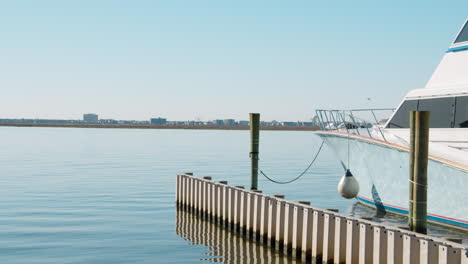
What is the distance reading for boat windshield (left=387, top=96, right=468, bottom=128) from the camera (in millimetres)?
16714

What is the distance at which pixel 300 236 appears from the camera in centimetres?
1369

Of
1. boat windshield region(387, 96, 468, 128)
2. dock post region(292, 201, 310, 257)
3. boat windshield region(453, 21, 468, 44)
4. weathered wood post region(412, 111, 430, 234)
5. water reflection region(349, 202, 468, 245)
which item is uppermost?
boat windshield region(453, 21, 468, 44)

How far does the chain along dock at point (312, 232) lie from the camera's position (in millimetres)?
9969

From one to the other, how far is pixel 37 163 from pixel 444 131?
3838 cm

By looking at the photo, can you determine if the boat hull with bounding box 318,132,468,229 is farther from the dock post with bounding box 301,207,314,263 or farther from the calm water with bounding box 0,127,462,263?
the dock post with bounding box 301,207,314,263

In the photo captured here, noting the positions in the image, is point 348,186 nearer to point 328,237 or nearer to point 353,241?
point 328,237

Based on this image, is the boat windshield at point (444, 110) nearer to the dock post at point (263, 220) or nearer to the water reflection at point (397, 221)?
the water reflection at point (397, 221)

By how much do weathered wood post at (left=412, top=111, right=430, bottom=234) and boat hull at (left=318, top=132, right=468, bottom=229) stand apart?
3887 millimetres

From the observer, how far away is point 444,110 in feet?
56.8

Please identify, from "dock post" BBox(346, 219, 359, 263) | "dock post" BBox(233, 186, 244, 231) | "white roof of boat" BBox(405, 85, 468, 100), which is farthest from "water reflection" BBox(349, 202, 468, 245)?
"white roof of boat" BBox(405, 85, 468, 100)

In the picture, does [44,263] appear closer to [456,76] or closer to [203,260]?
[203,260]

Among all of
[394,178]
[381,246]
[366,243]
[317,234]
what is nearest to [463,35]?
[394,178]

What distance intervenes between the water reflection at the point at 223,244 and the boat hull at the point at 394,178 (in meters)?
4.85

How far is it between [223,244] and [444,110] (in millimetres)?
7571
